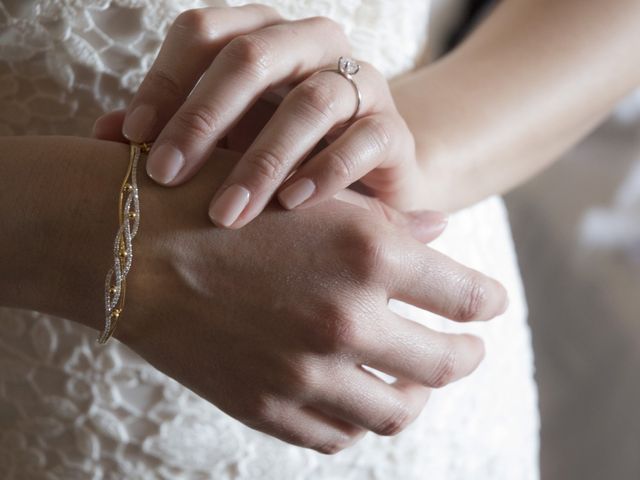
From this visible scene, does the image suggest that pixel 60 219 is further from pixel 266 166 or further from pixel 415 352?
pixel 415 352

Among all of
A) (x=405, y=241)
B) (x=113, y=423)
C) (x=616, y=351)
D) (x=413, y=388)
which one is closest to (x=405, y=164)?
(x=405, y=241)

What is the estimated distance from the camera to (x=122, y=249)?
593 mm

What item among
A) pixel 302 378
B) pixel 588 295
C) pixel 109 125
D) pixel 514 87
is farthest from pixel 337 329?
pixel 588 295

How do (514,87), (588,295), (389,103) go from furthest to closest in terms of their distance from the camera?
(588,295) < (514,87) < (389,103)

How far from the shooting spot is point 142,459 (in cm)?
81

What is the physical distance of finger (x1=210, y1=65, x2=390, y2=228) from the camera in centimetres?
58

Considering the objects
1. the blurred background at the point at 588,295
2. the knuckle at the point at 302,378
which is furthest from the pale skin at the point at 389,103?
the blurred background at the point at 588,295

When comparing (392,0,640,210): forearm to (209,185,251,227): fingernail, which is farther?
(392,0,640,210): forearm

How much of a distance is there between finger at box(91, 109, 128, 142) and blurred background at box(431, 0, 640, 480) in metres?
1.58

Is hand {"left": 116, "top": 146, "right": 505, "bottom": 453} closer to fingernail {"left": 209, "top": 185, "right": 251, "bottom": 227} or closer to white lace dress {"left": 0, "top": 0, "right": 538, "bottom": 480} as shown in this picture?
fingernail {"left": 209, "top": 185, "right": 251, "bottom": 227}

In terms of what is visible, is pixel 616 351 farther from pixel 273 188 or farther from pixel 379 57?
pixel 273 188

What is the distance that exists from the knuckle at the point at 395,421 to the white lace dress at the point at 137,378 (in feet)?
0.53

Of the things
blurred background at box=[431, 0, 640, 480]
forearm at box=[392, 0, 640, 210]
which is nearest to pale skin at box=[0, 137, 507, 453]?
forearm at box=[392, 0, 640, 210]

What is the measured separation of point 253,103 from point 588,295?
1583 mm
